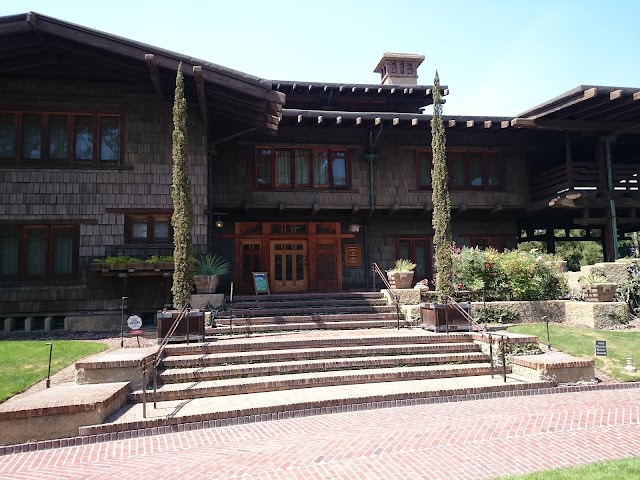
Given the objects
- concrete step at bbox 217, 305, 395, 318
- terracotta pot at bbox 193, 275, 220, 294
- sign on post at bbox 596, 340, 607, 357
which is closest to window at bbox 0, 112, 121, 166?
terracotta pot at bbox 193, 275, 220, 294

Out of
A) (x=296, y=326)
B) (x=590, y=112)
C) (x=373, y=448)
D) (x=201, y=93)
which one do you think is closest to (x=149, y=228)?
(x=201, y=93)

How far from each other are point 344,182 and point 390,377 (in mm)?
Result: 10086

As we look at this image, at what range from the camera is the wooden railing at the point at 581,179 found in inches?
650

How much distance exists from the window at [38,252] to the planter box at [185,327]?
17.0 ft

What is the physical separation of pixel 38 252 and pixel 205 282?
17.2 ft

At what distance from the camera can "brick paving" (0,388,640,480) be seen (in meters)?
4.79

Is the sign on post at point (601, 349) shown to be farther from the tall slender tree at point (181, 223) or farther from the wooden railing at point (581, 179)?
the tall slender tree at point (181, 223)

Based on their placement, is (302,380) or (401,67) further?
(401,67)

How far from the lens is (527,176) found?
18.4 meters

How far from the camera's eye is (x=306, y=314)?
12.6 metres

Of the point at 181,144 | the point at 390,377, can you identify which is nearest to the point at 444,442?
the point at 390,377

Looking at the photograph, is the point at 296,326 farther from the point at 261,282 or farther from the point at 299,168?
the point at 299,168

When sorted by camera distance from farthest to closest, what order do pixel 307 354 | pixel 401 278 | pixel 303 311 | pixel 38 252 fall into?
pixel 401 278 < pixel 38 252 < pixel 303 311 < pixel 307 354

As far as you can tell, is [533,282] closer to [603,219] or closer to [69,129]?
[603,219]
